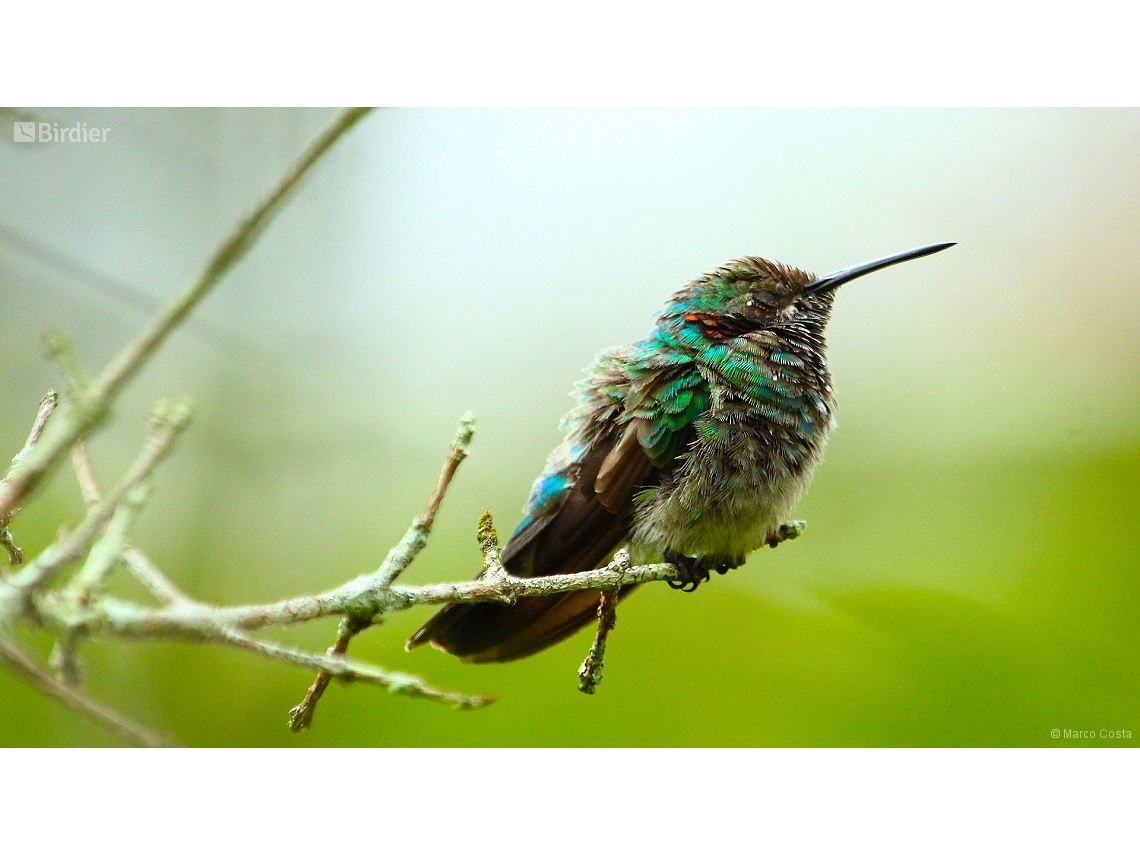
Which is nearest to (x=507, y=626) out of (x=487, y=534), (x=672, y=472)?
(x=672, y=472)

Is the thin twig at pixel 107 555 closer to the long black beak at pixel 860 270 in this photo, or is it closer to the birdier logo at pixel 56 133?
the birdier logo at pixel 56 133

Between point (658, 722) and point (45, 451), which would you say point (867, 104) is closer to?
point (658, 722)

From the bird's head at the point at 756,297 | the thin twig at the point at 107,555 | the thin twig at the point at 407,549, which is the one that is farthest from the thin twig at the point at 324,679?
the bird's head at the point at 756,297

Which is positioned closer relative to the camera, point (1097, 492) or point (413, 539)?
point (413, 539)

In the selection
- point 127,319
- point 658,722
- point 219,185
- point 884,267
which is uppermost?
point 884,267

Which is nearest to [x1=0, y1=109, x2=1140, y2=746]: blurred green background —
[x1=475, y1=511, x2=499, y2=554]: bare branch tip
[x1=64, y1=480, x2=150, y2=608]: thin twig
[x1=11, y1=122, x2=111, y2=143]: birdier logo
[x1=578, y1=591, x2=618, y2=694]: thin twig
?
[x1=11, y1=122, x2=111, y2=143]: birdier logo

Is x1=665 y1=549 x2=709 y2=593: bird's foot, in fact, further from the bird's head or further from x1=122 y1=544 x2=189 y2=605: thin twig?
x1=122 y1=544 x2=189 y2=605: thin twig

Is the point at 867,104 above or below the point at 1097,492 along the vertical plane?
above

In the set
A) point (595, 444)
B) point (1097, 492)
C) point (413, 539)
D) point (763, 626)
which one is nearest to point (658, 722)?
point (763, 626)
